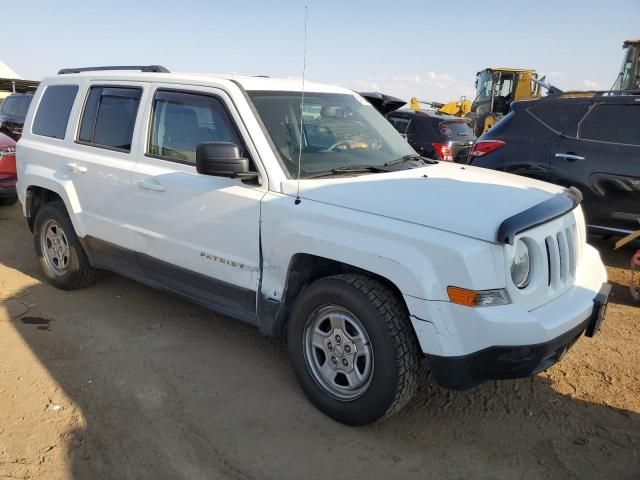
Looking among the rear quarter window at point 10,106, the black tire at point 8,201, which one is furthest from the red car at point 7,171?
the rear quarter window at point 10,106

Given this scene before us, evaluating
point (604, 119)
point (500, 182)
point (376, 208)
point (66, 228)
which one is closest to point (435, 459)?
point (376, 208)

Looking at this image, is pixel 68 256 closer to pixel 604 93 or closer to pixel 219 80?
pixel 219 80

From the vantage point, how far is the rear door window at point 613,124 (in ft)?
19.3

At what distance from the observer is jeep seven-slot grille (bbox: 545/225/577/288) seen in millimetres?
2832

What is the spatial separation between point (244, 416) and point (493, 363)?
1459 millimetres

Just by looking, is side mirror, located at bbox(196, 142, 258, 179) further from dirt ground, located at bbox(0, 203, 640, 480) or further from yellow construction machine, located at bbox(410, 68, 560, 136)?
yellow construction machine, located at bbox(410, 68, 560, 136)

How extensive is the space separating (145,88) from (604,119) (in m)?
4.93

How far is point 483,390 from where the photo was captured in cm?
348

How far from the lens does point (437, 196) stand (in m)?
2.95

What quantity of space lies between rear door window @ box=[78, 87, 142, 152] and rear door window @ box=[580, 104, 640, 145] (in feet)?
15.8

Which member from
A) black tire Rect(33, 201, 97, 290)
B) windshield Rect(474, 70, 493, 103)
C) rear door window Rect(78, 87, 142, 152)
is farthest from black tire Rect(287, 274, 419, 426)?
windshield Rect(474, 70, 493, 103)

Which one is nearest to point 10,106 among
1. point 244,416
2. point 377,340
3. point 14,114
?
point 14,114

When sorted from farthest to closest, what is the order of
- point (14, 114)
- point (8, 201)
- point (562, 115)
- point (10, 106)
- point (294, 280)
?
point (10, 106), point (14, 114), point (8, 201), point (562, 115), point (294, 280)

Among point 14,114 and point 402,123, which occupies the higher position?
point 402,123
